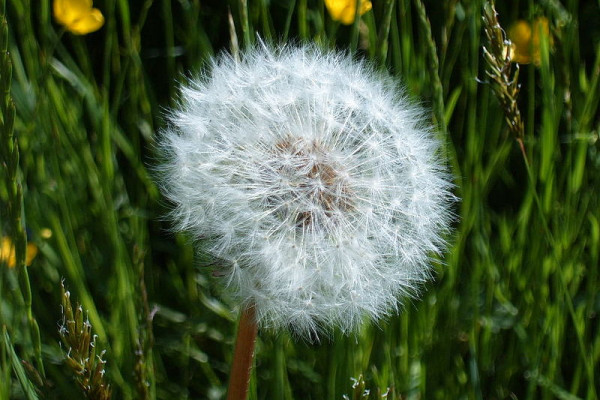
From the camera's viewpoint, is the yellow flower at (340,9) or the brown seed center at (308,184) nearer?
the brown seed center at (308,184)

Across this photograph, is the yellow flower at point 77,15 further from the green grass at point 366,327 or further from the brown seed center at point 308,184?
the brown seed center at point 308,184

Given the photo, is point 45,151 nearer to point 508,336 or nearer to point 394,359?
point 394,359

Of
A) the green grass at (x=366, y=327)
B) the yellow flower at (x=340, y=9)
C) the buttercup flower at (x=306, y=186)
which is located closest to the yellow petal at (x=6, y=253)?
the green grass at (x=366, y=327)

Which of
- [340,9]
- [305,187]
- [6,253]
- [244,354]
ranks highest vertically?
[340,9]

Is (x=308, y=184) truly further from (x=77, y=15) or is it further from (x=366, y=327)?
(x=77, y=15)

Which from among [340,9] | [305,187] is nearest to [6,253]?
[305,187]
